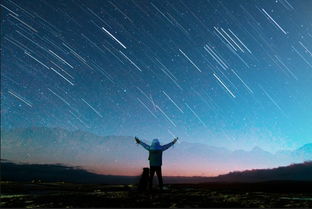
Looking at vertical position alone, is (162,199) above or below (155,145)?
below

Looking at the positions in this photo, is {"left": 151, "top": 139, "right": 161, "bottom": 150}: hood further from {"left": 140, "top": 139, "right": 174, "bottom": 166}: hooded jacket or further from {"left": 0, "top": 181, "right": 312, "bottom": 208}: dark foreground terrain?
{"left": 0, "top": 181, "right": 312, "bottom": 208}: dark foreground terrain

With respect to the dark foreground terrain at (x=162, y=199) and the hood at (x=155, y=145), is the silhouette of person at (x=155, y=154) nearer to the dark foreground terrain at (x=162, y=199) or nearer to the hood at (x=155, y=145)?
the hood at (x=155, y=145)

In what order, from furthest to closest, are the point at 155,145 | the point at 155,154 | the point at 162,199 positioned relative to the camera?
the point at 155,145
the point at 155,154
the point at 162,199

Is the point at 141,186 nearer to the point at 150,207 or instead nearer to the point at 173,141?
the point at 173,141

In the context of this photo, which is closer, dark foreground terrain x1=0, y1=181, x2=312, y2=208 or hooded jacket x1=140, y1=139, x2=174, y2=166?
dark foreground terrain x1=0, y1=181, x2=312, y2=208

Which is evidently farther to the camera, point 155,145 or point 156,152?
point 155,145

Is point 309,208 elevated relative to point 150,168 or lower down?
lower down

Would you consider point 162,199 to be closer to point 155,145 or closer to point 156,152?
point 156,152

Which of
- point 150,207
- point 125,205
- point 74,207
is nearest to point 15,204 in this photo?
point 74,207

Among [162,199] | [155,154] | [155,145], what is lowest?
[162,199]

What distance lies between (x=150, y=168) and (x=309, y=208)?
932cm

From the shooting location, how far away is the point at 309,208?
12086 mm

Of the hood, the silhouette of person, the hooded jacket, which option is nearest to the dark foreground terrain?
the silhouette of person

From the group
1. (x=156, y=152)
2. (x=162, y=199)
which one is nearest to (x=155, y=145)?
(x=156, y=152)
